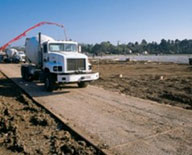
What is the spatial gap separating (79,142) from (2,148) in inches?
68.4

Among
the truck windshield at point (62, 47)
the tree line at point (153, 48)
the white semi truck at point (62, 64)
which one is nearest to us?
the white semi truck at point (62, 64)

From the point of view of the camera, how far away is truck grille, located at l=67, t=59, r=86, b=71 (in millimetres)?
10834

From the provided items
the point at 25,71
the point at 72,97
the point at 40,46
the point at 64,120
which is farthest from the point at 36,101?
the point at 25,71

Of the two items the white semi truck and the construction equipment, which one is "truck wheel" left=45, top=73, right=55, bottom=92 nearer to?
the white semi truck

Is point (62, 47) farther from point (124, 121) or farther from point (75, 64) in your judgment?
point (124, 121)

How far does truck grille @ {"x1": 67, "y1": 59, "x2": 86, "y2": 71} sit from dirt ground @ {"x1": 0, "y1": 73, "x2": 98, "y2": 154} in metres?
3.32

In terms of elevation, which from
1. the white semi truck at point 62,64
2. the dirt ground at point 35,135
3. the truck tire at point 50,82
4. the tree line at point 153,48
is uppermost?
the tree line at point 153,48

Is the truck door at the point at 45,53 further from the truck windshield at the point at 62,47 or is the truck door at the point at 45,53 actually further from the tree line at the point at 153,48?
the tree line at the point at 153,48

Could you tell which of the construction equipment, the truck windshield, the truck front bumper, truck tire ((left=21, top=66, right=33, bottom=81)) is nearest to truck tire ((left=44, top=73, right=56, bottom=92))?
the truck front bumper

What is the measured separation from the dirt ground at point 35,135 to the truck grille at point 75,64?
332 cm

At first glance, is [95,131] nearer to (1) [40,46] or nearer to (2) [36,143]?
(2) [36,143]

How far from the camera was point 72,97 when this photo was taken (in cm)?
998

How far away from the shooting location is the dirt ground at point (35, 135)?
468cm

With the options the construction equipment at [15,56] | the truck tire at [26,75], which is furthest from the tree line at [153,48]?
the truck tire at [26,75]
